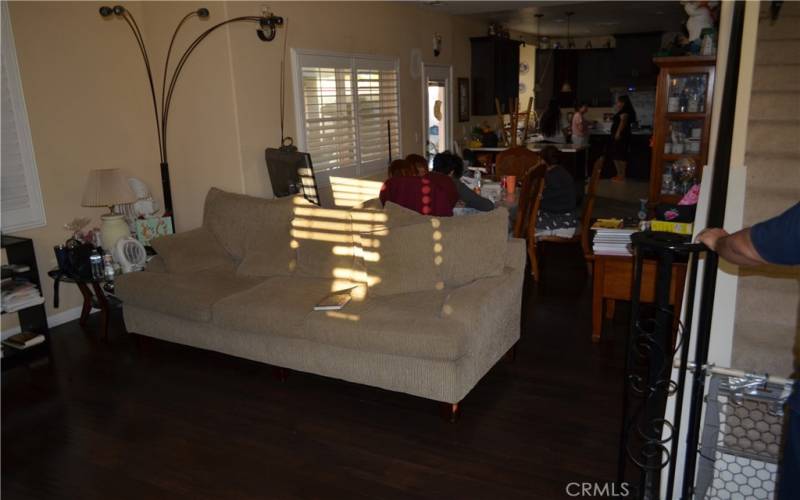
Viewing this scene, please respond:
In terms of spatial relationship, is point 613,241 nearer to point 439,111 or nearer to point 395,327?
point 395,327

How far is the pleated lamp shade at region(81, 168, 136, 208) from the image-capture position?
420cm

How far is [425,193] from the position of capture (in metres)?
4.10

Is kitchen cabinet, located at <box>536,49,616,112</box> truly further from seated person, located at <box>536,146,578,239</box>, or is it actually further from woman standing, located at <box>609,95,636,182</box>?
seated person, located at <box>536,146,578,239</box>

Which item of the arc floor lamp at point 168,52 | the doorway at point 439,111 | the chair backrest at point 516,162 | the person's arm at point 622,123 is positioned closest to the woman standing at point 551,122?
the person's arm at point 622,123

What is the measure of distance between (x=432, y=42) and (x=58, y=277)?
538 centimetres

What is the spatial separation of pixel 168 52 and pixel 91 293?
6.71 feet

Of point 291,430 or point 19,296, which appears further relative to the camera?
point 19,296

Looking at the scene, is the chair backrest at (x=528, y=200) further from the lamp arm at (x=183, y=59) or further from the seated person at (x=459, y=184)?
the lamp arm at (x=183, y=59)

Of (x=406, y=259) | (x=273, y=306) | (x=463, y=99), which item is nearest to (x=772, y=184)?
(x=406, y=259)

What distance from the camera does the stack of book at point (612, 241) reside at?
3660 mm

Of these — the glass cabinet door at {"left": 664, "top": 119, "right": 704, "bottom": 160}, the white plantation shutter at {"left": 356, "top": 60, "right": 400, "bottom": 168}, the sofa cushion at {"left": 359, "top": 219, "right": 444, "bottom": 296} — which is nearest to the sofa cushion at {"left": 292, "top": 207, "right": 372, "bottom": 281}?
the sofa cushion at {"left": 359, "top": 219, "right": 444, "bottom": 296}

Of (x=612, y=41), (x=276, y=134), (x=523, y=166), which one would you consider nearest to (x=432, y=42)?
(x=523, y=166)

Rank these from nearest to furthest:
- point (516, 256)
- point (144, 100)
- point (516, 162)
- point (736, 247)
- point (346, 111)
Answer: point (736, 247)
point (516, 256)
point (144, 100)
point (346, 111)
point (516, 162)

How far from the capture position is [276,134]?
516 centimetres
